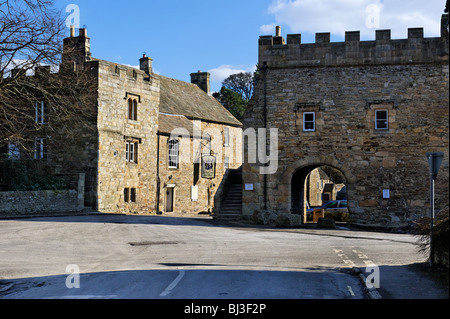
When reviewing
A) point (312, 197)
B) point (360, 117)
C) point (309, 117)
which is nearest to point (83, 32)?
point (309, 117)

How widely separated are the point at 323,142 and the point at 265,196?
12.3ft

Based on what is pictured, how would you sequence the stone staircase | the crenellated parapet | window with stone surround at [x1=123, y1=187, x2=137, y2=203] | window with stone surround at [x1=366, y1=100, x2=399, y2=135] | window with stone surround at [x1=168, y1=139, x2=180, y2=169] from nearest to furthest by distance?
the crenellated parapet → window with stone surround at [x1=366, y1=100, x2=399, y2=135] → the stone staircase → window with stone surround at [x1=123, y1=187, x2=137, y2=203] → window with stone surround at [x1=168, y1=139, x2=180, y2=169]

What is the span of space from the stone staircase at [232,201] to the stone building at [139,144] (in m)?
0.84

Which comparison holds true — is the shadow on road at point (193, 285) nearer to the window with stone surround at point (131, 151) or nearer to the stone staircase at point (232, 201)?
the stone staircase at point (232, 201)

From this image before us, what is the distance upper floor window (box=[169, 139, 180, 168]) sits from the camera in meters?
36.6

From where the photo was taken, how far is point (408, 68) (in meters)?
24.5

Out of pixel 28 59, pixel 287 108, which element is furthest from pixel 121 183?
pixel 287 108

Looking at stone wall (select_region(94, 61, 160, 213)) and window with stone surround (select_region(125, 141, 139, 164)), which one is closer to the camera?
stone wall (select_region(94, 61, 160, 213))

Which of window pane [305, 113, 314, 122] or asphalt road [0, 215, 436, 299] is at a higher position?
window pane [305, 113, 314, 122]

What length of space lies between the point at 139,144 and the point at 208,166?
28.4 ft

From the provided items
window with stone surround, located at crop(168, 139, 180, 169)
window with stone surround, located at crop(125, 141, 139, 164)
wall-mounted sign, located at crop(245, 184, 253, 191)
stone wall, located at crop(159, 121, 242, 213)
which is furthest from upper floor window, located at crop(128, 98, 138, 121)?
wall-mounted sign, located at crop(245, 184, 253, 191)

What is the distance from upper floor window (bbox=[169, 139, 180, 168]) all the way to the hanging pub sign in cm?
352

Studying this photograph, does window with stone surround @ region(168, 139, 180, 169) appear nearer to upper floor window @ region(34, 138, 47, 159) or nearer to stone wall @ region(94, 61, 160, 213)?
stone wall @ region(94, 61, 160, 213)

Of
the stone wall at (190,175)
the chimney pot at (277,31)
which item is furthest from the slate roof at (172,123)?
the chimney pot at (277,31)
